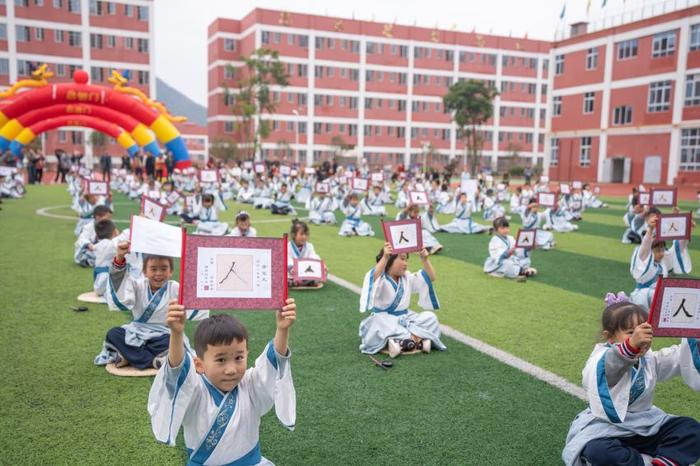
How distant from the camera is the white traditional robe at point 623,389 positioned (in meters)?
3.17

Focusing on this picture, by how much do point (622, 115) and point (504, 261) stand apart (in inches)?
1313

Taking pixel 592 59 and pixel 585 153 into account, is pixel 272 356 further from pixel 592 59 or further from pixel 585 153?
pixel 592 59

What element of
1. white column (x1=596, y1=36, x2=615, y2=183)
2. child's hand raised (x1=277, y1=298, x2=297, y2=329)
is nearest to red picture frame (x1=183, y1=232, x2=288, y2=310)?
child's hand raised (x1=277, y1=298, x2=297, y2=329)

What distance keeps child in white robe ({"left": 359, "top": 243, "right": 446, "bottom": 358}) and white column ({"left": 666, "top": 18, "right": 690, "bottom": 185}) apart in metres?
34.5

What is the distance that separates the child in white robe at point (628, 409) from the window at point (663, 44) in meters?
38.0

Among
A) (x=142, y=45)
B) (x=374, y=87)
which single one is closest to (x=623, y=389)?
(x=142, y=45)

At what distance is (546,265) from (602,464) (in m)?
8.30

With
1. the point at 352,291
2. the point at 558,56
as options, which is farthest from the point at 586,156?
the point at 352,291

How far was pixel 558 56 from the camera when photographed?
143 ft

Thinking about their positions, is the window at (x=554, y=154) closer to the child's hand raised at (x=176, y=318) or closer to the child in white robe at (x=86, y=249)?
the child in white robe at (x=86, y=249)

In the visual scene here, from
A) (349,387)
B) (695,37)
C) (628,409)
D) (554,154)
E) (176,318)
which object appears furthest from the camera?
(554,154)

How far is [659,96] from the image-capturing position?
118ft

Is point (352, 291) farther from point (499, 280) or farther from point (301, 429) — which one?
point (301, 429)

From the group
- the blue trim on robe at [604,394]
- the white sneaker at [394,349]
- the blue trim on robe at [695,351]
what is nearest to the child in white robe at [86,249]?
the white sneaker at [394,349]
